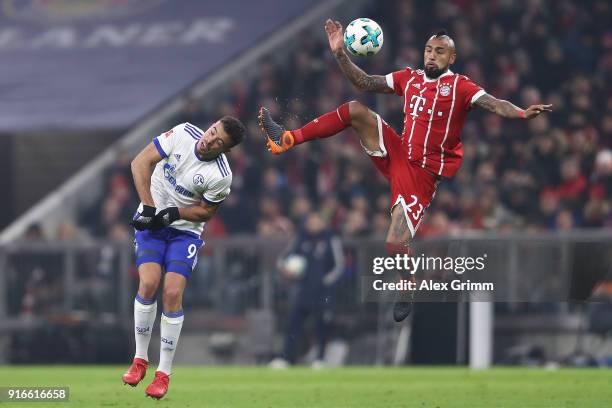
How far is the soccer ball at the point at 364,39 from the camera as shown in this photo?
39.7 feet

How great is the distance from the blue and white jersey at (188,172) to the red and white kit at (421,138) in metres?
1.39

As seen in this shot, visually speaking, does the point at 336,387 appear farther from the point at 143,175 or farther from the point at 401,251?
the point at 143,175

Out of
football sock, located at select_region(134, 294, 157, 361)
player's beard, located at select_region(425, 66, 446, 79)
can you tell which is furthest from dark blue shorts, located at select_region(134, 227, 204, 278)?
player's beard, located at select_region(425, 66, 446, 79)

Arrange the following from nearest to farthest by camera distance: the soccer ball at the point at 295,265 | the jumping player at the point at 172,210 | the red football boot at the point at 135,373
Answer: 1. the red football boot at the point at 135,373
2. the jumping player at the point at 172,210
3. the soccer ball at the point at 295,265

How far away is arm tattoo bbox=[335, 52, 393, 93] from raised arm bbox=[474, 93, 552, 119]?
0.87 m

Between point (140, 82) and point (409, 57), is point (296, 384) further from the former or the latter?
point (140, 82)

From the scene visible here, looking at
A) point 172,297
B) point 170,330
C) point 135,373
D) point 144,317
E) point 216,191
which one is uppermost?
point 216,191

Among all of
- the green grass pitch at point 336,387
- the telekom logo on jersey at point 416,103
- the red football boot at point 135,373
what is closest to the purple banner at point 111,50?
the green grass pitch at point 336,387

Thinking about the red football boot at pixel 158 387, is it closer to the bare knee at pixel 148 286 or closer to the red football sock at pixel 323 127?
the bare knee at pixel 148 286

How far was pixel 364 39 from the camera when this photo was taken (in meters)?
12.1

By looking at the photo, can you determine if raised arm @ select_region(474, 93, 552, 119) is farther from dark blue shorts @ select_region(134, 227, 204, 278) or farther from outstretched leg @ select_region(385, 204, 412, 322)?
dark blue shorts @ select_region(134, 227, 204, 278)

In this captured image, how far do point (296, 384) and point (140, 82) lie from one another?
413 inches

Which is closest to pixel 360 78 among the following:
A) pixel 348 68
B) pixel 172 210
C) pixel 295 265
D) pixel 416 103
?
pixel 348 68

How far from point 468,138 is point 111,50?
7.54 metres
